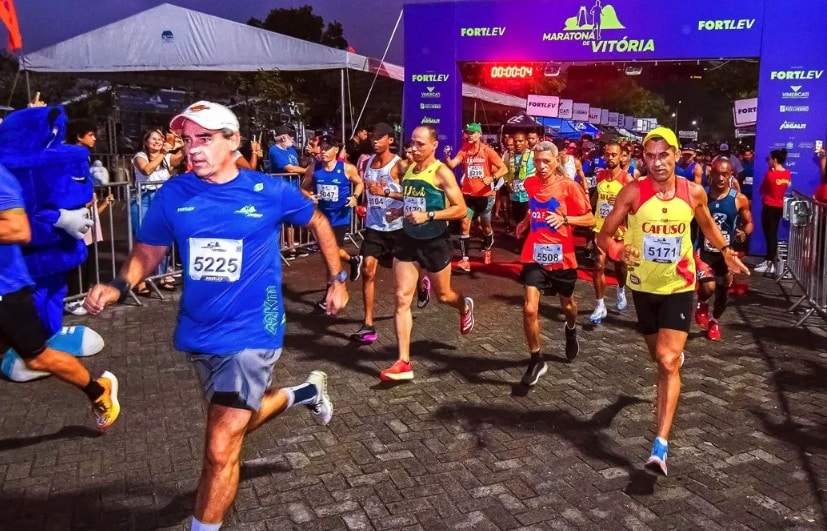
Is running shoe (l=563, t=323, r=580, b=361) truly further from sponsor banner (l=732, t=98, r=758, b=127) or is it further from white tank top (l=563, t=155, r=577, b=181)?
sponsor banner (l=732, t=98, r=758, b=127)

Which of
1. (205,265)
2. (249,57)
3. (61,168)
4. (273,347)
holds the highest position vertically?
(249,57)

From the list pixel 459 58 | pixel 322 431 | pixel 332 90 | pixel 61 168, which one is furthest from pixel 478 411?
pixel 332 90

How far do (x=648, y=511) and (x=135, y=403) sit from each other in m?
3.61

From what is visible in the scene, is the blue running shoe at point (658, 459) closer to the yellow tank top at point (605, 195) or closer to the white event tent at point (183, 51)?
the yellow tank top at point (605, 195)

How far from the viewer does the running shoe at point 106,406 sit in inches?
184

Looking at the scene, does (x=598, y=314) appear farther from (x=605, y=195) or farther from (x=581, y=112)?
(x=581, y=112)

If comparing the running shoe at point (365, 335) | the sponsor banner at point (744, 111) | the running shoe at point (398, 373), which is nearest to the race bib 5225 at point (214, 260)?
the running shoe at point (398, 373)

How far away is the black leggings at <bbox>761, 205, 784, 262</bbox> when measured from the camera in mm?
11602

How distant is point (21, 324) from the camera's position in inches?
162

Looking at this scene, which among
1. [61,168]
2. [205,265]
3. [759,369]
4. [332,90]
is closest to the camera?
[205,265]

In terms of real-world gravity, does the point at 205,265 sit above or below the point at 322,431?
above

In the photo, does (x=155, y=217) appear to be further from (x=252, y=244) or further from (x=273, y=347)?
(x=273, y=347)

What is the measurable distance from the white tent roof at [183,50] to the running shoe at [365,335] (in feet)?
28.9

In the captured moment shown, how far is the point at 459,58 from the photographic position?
15.4 metres
